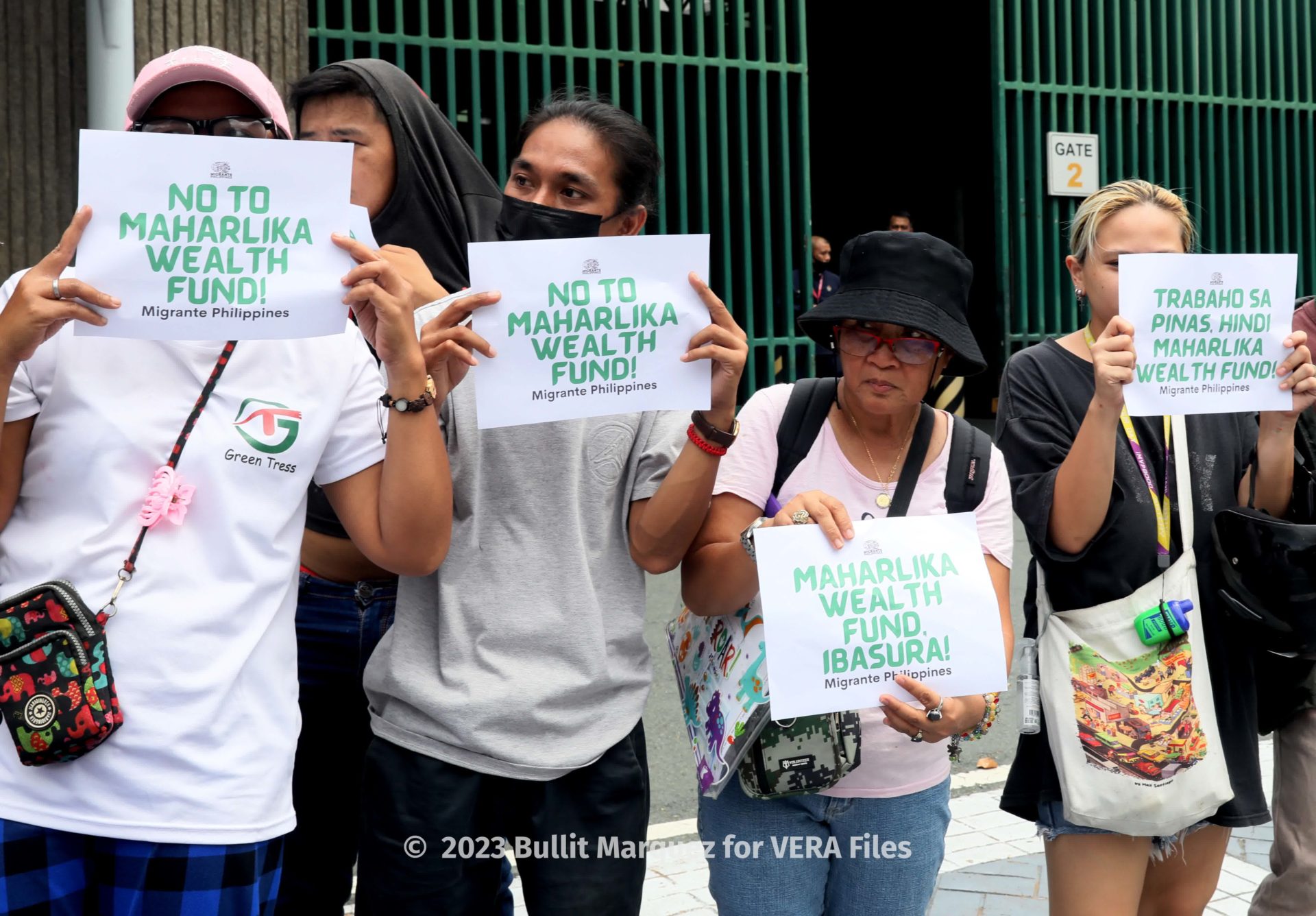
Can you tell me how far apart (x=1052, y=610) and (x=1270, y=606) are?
1.53 feet

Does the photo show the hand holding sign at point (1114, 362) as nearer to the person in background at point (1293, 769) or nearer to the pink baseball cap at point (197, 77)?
the person in background at point (1293, 769)

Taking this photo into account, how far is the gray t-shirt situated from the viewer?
2.26 m

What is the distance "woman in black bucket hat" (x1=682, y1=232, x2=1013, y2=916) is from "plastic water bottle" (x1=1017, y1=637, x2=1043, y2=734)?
26cm

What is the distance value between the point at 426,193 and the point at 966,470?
50.4 inches

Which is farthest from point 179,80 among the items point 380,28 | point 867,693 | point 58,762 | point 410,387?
point 380,28

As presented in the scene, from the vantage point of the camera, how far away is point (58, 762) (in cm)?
185

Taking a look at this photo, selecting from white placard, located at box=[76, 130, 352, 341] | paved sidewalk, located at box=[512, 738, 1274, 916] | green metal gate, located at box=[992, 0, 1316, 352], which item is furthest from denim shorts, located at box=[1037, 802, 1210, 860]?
green metal gate, located at box=[992, 0, 1316, 352]

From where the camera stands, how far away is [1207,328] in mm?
2789

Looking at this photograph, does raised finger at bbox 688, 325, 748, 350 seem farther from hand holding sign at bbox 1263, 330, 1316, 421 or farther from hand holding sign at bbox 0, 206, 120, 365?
hand holding sign at bbox 1263, 330, 1316, 421

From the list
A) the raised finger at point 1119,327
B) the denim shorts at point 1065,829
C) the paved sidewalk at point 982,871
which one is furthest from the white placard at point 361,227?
the paved sidewalk at point 982,871

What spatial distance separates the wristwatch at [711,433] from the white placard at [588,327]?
27mm

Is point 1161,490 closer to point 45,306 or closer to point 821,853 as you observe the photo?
point 821,853

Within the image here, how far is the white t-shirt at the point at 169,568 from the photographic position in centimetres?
188

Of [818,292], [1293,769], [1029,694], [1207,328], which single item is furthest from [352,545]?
[818,292]
